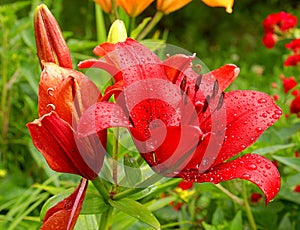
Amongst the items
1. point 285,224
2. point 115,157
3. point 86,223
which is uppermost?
point 115,157

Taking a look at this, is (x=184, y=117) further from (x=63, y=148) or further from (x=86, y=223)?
(x=86, y=223)

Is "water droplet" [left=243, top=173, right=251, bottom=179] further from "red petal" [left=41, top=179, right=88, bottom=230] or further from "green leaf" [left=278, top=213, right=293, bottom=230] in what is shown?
"green leaf" [left=278, top=213, right=293, bottom=230]


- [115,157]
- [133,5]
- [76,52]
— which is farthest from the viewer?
[76,52]

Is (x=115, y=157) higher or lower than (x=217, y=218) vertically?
higher

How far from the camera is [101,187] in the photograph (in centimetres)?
60

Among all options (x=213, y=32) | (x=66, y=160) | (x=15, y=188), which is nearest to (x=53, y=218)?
(x=66, y=160)

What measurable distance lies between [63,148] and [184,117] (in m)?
0.11

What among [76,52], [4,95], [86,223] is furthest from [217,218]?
[76,52]

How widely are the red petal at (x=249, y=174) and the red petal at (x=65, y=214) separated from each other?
0.10 metres

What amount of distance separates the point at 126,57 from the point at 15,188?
1.95 ft

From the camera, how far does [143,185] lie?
0.60 meters

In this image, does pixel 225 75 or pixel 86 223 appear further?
pixel 86 223

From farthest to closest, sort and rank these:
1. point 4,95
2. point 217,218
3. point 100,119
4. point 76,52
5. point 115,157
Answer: point 76,52
point 4,95
point 217,218
point 115,157
point 100,119

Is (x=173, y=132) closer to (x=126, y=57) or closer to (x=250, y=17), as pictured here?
(x=126, y=57)
